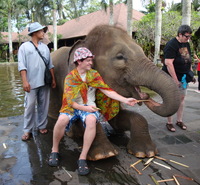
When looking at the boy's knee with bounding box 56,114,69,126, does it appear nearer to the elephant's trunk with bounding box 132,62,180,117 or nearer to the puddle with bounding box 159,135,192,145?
the elephant's trunk with bounding box 132,62,180,117

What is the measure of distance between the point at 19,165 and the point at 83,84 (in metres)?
1.36

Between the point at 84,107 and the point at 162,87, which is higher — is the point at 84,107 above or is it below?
below

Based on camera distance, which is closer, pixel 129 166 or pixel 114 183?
pixel 114 183

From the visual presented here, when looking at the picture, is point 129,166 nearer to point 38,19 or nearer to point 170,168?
point 170,168

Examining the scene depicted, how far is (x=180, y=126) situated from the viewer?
4.25m

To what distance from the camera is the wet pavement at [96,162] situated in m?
2.55

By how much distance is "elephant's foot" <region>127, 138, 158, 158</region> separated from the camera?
10.1 ft

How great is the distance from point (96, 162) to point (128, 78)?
123 centimetres

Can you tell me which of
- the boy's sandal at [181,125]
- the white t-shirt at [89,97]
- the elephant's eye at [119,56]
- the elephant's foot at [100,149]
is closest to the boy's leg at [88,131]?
the elephant's foot at [100,149]

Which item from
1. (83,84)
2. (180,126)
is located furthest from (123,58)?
(180,126)

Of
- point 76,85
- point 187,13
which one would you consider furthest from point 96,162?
Answer: point 187,13

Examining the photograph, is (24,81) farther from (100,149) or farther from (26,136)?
(100,149)

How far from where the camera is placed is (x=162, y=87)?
2.75m

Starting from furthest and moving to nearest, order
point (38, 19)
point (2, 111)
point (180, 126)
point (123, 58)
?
point (38, 19), point (2, 111), point (180, 126), point (123, 58)
